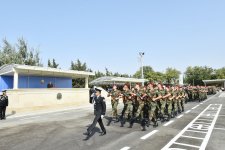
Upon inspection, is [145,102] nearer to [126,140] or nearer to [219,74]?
[126,140]

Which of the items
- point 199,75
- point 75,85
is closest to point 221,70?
point 199,75

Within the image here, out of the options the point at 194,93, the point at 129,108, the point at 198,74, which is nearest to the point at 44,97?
the point at 129,108

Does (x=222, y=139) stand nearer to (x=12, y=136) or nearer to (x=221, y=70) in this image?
(x=12, y=136)

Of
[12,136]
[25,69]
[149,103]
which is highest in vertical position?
[25,69]

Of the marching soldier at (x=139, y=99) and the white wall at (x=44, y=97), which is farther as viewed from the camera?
the white wall at (x=44, y=97)

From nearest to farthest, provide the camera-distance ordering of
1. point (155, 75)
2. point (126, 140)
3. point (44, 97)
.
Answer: point (126, 140)
point (44, 97)
point (155, 75)

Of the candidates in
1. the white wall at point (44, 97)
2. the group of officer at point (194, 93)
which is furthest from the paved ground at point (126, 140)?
the group of officer at point (194, 93)

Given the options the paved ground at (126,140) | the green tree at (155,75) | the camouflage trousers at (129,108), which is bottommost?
the paved ground at (126,140)

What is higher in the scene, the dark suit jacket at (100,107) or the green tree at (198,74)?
the green tree at (198,74)

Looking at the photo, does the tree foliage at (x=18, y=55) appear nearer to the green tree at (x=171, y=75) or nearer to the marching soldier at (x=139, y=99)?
the marching soldier at (x=139, y=99)

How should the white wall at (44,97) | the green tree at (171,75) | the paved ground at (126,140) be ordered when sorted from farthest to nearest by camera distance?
1. the green tree at (171,75)
2. the white wall at (44,97)
3. the paved ground at (126,140)

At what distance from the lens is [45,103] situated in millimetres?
23547

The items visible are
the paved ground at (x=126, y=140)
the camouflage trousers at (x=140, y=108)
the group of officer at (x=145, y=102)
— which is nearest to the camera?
the paved ground at (x=126, y=140)

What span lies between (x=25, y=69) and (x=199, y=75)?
10582cm
